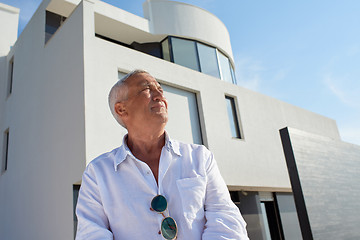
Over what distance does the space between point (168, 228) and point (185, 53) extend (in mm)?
9336

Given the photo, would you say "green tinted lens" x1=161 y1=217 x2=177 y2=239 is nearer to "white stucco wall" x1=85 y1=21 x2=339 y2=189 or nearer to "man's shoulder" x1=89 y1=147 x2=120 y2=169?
"man's shoulder" x1=89 y1=147 x2=120 y2=169

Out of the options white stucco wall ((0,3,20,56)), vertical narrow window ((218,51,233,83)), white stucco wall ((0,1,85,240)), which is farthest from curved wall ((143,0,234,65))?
white stucco wall ((0,3,20,56))

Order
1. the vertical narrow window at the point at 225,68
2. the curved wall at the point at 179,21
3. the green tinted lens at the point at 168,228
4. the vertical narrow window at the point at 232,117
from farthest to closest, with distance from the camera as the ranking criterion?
the vertical narrow window at the point at 225,68
the curved wall at the point at 179,21
the vertical narrow window at the point at 232,117
the green tinted lens at the point at 168,228

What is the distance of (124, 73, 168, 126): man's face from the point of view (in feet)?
6.21

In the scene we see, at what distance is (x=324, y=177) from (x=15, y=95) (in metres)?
9.20

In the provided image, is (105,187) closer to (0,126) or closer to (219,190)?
(219,190)

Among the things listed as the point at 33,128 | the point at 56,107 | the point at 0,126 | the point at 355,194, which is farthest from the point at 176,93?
the point at 0,126

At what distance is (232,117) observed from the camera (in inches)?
388

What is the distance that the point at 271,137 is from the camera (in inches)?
419

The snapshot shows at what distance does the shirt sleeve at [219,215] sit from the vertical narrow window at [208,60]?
8.61 m

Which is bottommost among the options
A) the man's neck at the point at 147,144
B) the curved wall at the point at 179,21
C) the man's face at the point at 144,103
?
the man's neck at the point at 147,144

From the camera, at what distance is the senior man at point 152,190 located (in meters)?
1.53

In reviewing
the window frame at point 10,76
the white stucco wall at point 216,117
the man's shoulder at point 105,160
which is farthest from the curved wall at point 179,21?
the man's shoulder at point 105,160

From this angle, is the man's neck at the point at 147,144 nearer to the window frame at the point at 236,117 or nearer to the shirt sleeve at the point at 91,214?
the shirt sleeve at the point at 91,214
